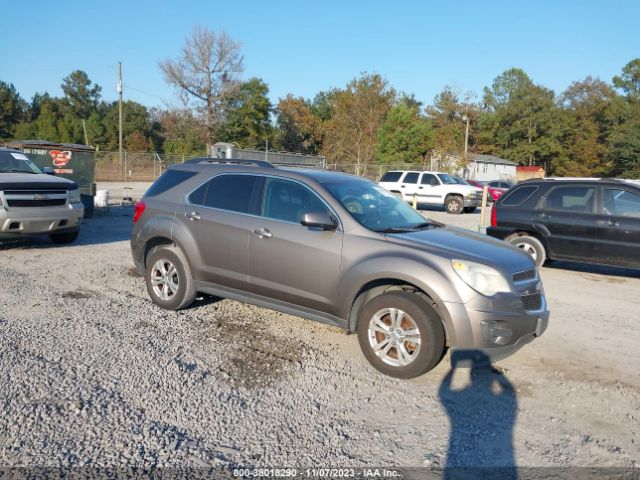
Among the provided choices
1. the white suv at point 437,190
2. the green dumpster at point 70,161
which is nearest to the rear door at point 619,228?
the green dumpster at point 70,161

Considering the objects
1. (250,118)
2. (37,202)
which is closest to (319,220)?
(37,202)

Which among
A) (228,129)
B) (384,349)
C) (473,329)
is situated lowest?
(384,349)

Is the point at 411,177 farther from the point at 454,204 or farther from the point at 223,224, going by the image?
the point at 223,224

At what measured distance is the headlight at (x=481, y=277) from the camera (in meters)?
4.21

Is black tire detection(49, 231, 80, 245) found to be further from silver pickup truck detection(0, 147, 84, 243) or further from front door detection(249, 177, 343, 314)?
front door detection(249, 177, 343, 314)

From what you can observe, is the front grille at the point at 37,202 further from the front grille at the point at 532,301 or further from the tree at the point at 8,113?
the tree at the point at 8,113

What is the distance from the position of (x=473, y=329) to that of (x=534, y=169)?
67.7 m

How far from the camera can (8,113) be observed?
2672 inches

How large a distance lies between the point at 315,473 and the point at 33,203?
777 centimetres

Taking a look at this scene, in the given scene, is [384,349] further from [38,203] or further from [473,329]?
[38,203]

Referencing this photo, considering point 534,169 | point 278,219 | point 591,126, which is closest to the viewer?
point 278,219

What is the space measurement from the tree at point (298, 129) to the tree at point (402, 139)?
17.4 m

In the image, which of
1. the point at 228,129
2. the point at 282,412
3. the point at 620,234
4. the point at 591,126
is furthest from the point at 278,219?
the point at 591,126

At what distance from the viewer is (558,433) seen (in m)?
3.65
